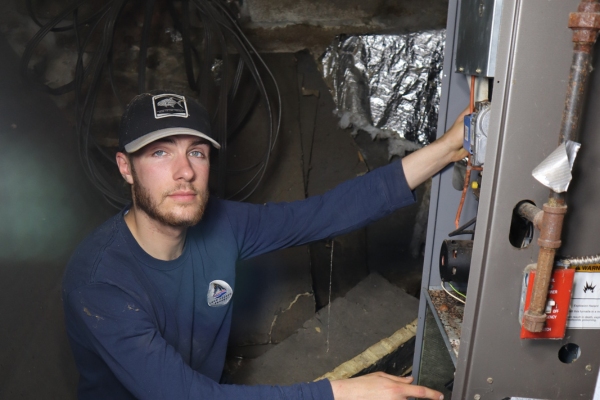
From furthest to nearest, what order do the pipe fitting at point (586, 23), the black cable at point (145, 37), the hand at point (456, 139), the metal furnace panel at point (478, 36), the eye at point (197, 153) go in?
the black cable at point (145, 37)
the eye at point (197, 153)
the hand at point (456, 139)
the metal furnace panel at point (478, 36)
the pipe fitting at point (586, 23)

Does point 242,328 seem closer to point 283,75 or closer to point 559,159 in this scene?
point 283,75

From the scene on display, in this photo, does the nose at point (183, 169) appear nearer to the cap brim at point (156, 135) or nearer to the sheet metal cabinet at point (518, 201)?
the cap brim at point (156, 135)

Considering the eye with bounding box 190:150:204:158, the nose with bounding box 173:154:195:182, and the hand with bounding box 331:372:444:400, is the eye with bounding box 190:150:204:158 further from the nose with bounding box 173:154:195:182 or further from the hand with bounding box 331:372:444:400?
the hand with bounding box 331:372:444:400

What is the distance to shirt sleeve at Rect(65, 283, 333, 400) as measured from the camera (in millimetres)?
1142

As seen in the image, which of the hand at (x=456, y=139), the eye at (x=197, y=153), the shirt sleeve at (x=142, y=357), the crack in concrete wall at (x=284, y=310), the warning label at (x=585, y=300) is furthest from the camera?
the crack in concrete wall at (x=284, y=310)

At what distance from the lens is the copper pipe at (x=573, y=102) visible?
71 cm

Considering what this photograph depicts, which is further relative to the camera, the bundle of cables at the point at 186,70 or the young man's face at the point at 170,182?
the bundle of cables at the point at 186,70

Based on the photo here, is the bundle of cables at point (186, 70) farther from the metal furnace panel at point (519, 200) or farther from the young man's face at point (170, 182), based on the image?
the metal furnace panel at point (519, 200)

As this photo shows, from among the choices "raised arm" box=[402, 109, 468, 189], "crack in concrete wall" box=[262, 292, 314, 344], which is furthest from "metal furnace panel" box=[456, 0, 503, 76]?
"crack in concrete wall" box=[262, 292, 314, 344]

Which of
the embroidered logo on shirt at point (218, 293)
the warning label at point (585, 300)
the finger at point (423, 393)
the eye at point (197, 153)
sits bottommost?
the embroidered logo on shirt at point (218, 293)

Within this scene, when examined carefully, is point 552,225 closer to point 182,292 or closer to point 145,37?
point 182,292

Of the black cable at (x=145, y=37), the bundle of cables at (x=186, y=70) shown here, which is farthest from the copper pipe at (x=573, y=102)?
the black cable at (x=145, y=37)

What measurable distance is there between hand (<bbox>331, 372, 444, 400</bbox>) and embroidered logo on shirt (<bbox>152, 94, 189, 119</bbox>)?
2.42 feet

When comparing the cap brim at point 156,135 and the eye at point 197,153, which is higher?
the cap brim at point 156,135
